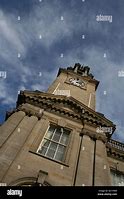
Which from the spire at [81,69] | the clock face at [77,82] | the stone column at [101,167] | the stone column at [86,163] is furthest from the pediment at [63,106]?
the spire at [81,69]

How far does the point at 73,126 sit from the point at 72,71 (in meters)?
12.4

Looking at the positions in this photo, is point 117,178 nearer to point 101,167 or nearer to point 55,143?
point 101,167

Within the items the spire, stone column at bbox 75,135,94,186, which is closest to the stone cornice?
stone column at bbox 75,135,94,186

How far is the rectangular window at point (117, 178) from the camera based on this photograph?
17000 millimetres

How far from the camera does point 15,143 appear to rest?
15.4 metres

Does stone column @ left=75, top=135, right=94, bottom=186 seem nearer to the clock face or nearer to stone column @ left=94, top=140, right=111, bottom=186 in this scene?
stone column @ left=94, top=140, right=111, bottom=186

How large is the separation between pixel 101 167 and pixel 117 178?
235cm

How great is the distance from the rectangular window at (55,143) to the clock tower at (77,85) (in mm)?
6316

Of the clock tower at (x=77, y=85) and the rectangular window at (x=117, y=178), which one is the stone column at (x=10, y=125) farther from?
the clock tower at (x=77, y=85)

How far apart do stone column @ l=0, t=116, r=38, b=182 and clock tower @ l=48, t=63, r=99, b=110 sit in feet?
23.7

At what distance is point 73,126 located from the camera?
1906 centimetres
